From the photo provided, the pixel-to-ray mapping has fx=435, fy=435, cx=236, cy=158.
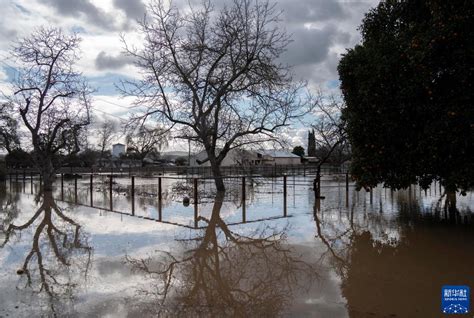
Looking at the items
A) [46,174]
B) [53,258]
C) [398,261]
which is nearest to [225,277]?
[398,261]

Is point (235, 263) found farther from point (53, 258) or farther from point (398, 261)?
point (53, 258)

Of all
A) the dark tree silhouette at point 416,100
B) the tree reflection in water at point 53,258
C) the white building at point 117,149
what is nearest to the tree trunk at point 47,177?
the tree reflection in water at point 53,258

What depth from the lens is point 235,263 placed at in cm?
700

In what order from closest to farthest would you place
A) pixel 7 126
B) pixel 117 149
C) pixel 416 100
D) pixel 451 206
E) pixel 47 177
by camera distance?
pixel 416 100, pixel 451 206, pixel 47 177, pixel 7 126, pixel 117 149

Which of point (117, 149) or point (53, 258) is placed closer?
point (53, 258)

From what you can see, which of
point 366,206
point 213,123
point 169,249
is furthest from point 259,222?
point 213,123

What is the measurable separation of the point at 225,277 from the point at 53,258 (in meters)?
3.22

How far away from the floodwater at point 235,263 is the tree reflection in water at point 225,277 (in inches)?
0.7

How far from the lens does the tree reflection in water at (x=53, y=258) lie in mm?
5691

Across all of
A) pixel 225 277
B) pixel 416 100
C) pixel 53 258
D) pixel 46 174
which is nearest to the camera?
pixel 225 277

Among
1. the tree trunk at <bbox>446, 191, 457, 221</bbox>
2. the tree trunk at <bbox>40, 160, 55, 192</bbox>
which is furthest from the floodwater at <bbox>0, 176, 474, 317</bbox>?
the tree trunk at <bbox>40, 160, 55, 192</bbox>

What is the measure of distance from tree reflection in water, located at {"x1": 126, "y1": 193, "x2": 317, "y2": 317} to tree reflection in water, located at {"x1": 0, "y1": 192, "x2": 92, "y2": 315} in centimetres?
94

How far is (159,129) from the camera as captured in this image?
21281mm

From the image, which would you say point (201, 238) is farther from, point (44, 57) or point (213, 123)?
point (44, 57)
